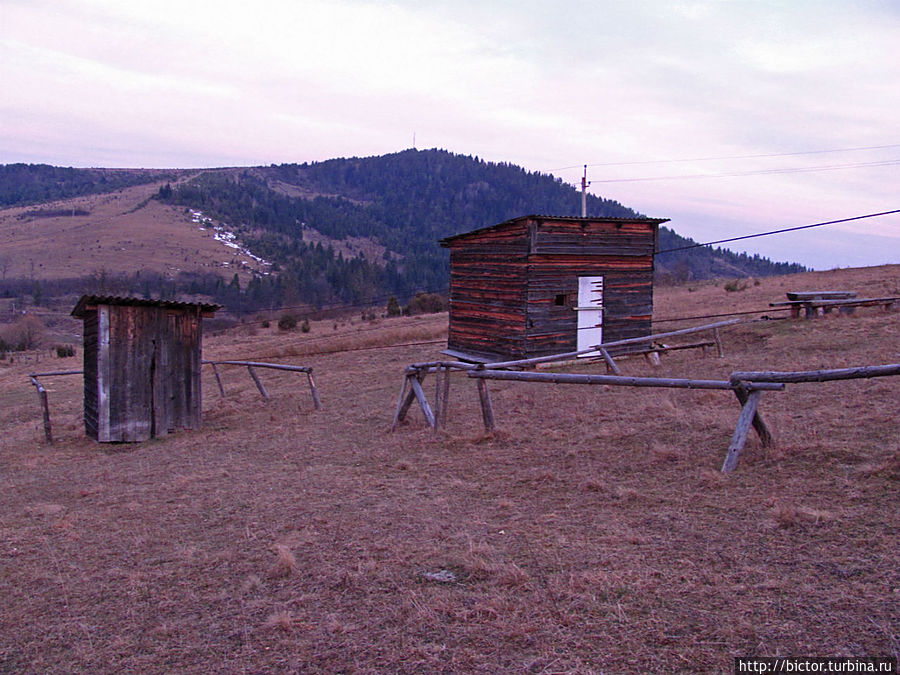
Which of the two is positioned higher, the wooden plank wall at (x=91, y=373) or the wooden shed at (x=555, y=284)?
the wooden shed at (x=555, y=284)

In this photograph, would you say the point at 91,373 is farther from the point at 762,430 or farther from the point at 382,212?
the point at 382,212

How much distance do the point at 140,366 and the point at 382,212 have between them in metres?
149

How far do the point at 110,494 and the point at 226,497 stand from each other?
6.07 feet

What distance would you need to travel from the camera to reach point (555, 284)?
17.1 meters

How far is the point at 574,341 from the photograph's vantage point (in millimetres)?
17656

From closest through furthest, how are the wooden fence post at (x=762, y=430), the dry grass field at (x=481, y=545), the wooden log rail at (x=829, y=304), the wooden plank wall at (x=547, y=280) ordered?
the dry grass field at (x=481, y=545) < the wooden fence post at (x=762, y=430) < the wooden plank wall at (x=547, y=280) < the wooden log rail at (x=829, y=304)

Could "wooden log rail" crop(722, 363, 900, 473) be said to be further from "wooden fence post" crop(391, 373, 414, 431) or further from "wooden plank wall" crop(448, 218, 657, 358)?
"wooden plank wall" crop(448, 218, 657, 358)

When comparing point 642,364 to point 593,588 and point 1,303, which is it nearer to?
point 593,588

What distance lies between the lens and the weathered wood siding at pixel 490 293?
17.0m

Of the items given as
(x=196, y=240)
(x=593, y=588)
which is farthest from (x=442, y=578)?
(x=196, y=240)

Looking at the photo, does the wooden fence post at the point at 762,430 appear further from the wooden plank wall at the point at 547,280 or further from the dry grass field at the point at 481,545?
the wooden plank wall at the point at 547,280

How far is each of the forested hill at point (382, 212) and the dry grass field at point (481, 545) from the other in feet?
197

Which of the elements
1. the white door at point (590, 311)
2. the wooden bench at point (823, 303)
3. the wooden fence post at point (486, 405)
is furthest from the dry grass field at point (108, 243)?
the wooden fence post at point (486, 405)

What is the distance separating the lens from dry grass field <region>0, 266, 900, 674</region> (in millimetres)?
3773
